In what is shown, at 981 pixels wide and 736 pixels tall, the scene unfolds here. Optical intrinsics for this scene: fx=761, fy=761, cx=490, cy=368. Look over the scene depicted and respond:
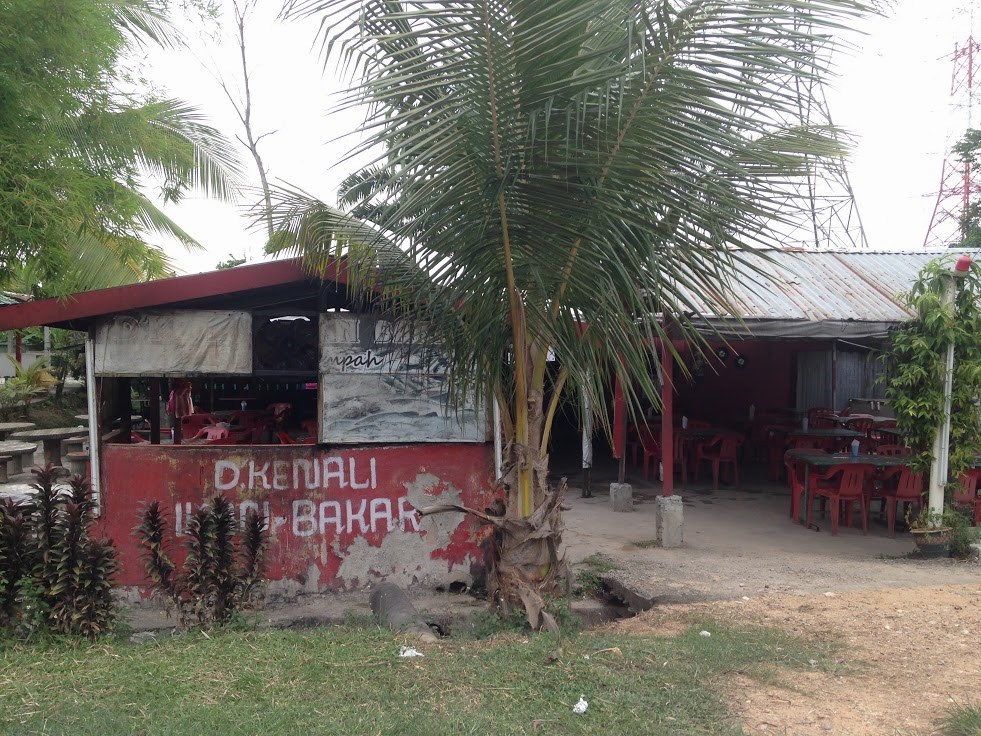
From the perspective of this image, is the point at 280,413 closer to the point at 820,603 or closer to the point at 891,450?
the point at 820,603

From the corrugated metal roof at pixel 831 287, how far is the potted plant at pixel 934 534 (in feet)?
7.10

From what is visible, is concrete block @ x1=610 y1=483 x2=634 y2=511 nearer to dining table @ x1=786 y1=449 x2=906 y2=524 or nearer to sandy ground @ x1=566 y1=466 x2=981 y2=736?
sandy ground @ x1=566 y1=466 x2=981 y2=736

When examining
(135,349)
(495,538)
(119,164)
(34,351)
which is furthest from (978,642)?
(34,351)

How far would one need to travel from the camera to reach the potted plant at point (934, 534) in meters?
7.41

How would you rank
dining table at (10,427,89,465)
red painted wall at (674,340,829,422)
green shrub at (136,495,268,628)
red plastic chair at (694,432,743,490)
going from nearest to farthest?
green shrub at (136,495,268,628) → red plastic chair at (694,432,743,490) → dining table at (10,427,89,465) → red painted wall at (674,340,829,422)

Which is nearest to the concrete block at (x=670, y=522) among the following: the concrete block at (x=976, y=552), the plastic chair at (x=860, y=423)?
the concrete block at (x=976, y=552)

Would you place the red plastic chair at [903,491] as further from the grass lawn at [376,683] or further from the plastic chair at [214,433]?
the plastic chair at [214,433]

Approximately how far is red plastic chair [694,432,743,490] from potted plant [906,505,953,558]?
4.07 metres

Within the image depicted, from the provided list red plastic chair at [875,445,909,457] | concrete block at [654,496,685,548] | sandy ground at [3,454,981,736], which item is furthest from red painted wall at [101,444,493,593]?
red plastic chair at [875,445,909,457]

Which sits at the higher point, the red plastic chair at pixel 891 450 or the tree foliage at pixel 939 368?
the tree foliage at pixel 939 368

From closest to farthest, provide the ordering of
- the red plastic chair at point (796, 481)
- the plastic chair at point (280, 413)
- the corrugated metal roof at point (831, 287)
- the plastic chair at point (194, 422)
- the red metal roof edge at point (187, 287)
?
the red metal roof edge at point (187, 287), the corrugated metal roof at point (831, 287), the red plastic chair at point (796, 481), the plastic chair at point (194, 422), the plastic chair at point (280, 413)

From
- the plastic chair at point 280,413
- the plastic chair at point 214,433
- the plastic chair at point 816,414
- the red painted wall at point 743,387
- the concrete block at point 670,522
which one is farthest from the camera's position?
the red painted wall at point 743,387

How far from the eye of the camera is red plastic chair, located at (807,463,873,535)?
8.46m

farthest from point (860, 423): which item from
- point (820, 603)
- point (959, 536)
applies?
point (820, 603)
